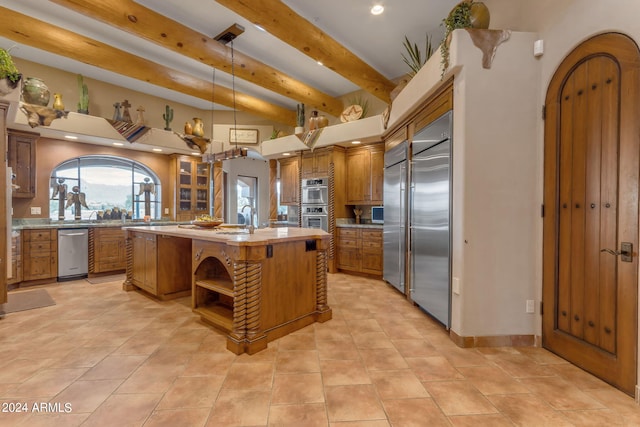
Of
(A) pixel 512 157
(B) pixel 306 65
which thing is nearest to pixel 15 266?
(B) pixel 306 65

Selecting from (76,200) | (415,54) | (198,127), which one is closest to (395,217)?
(415,54)

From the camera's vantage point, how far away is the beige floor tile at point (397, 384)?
1782 millimetres

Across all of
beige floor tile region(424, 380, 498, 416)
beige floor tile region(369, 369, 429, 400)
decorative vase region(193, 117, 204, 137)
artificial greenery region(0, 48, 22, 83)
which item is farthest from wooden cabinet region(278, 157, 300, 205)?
beige floor tile region(424, 380, 498, 416)

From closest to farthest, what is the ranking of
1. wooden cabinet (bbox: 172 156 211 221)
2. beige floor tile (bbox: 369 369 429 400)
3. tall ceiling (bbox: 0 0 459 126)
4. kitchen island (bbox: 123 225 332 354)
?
beige floor tile (bbox: 369 369 429 400)
kitchen island (bbox: 123 225 332 354)
tall ceiling (bbox: 0 0 459 126)
wooden cabinet (bbox: 172 156 211 221)

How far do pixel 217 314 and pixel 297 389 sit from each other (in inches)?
Answer: 52.8

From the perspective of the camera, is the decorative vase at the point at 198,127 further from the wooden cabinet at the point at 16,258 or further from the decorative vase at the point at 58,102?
the wooden cabinet at the point at 16,258

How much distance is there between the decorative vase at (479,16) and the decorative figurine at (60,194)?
6.71m

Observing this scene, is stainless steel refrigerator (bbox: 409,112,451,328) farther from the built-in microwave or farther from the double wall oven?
the double wall oven

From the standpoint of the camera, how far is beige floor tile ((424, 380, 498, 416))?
5.38ft

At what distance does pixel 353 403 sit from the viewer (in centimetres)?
170

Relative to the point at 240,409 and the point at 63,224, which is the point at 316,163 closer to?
the point at 240,409

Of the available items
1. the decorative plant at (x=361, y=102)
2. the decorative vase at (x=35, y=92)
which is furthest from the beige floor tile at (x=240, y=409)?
the decorative vase at (x=35, y=92)

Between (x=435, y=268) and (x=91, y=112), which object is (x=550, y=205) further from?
(x=91, y=112)

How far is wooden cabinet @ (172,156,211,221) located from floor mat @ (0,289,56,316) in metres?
2.79
